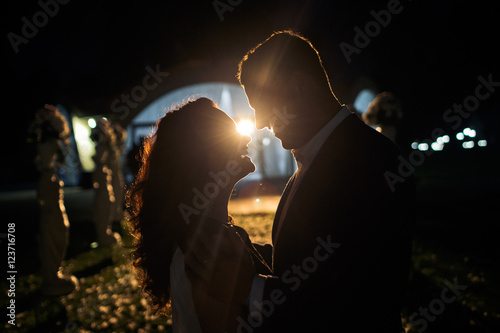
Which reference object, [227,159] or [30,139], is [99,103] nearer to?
[30,139]

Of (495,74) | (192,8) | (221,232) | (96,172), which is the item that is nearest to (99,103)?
(192,8)

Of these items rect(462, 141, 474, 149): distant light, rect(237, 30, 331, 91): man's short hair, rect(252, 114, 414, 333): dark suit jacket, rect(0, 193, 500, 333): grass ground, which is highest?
rect(462, 141, 474, 149): distant light

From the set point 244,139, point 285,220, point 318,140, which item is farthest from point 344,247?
point 244,139

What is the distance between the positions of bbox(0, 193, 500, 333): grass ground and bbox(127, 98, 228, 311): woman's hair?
3079 millimetres

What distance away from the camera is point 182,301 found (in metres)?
1.62

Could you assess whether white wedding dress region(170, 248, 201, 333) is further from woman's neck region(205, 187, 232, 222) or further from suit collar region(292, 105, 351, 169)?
suit collar region(292, 105, 351, 169)

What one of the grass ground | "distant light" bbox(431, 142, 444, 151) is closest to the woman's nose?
the grass ground

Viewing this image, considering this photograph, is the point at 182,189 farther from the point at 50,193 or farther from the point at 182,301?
the point at 50,193

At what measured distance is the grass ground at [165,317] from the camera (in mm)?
4324

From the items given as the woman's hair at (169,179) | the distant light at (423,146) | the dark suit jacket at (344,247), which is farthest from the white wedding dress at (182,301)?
the distant light at (423,146)

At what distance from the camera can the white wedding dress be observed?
159 cm

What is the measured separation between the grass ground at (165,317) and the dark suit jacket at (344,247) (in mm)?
3409

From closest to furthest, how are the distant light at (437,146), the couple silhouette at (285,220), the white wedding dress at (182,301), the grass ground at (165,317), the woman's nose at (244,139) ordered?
the couple silhouette at (285,220), the white wedding dress at (182,301), the woman's nose at (244,139), the grass ground at (165,317), the distant light at (437,146)

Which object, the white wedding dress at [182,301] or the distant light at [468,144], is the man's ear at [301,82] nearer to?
the white wedding dress at [182,301]
